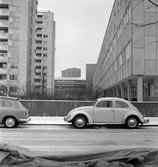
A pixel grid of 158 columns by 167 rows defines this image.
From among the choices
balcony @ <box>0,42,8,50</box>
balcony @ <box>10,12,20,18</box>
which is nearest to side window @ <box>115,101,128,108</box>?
balcony @ <box>0,42,8,50</box>

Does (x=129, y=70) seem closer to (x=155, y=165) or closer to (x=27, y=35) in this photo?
(x=155, y=165)

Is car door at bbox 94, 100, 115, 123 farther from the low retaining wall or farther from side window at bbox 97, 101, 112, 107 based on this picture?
the low retaining wall

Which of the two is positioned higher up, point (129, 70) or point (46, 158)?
point (129, 70)

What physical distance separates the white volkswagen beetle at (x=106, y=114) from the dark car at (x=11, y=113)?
2.57 m

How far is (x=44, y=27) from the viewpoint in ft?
320

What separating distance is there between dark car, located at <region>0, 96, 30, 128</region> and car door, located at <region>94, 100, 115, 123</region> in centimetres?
394

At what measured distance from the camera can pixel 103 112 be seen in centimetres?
1366

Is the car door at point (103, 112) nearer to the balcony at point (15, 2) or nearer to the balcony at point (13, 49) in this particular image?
the balcony at point (13, 49)

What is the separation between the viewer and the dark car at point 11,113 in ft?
44.2

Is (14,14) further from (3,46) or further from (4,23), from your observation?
(3,46)

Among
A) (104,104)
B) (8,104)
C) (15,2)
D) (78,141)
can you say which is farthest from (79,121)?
(15,2)

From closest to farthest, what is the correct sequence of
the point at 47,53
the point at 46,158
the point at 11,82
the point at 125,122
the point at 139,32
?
the point at 46,158
the point at 125,122
the point at 139,32
the point at 11,82
the point at 47,53

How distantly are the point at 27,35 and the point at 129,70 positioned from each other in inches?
1609

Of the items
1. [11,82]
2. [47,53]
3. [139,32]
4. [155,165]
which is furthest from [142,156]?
[47,53]
